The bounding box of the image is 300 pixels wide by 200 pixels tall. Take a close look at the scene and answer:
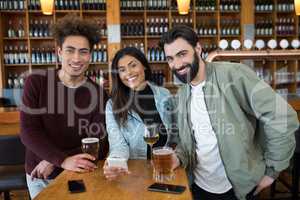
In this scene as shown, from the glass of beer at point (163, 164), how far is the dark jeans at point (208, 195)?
34cm

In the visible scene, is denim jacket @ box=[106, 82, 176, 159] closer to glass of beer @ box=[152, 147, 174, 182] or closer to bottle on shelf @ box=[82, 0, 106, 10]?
glass of beer @ box=[152, 147, 174, 182]

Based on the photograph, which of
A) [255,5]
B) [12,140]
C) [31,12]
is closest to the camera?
[12,140]

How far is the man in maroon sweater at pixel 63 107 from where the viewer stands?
1.82 meters

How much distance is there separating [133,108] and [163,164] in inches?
18.4

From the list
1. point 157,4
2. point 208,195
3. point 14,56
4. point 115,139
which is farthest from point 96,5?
point 208,195

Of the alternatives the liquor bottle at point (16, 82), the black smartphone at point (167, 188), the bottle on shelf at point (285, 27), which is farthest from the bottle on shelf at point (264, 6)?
the black smartphone at point (167, 188)

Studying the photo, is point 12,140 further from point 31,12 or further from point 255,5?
point 255,5

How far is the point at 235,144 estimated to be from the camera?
1619 mm

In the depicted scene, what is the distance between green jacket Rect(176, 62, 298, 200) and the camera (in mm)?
1589

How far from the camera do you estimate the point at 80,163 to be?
1647mm

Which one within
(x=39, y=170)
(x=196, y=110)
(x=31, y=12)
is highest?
(x=31, y=12)

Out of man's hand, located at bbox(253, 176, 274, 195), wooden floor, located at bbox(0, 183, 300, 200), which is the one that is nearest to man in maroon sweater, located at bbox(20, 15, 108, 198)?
man's hand, located at bbox(253, 176, 274, 195)

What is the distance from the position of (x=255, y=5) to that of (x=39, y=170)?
552 cm

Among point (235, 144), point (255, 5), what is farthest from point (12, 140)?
point (255, 5)
